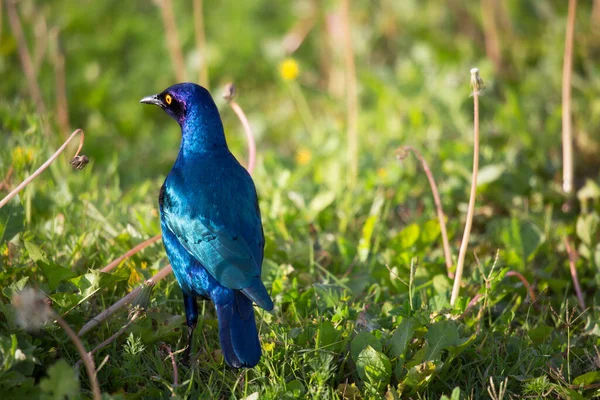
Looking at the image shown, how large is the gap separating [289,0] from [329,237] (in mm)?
3638

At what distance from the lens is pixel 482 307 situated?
288 cm

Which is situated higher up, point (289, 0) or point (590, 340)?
point (289, 0)

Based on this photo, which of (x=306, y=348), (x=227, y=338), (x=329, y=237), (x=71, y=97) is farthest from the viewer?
(x=71, y=97)

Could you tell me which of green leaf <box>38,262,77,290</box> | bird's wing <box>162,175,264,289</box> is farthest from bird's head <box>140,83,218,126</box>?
green leaf <box>38,262,77,290</box>

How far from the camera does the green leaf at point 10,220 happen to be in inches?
106

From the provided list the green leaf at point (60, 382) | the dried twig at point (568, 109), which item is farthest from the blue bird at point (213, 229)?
the dried twig at point (568, 109)

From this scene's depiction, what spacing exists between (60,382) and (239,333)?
0.58 meters

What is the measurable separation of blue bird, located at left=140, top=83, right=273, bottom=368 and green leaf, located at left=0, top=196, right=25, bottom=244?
20.7 inches

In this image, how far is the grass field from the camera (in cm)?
260

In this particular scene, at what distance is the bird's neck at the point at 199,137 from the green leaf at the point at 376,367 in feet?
3.28

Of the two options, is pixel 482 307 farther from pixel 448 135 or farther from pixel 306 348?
pixel 448 135

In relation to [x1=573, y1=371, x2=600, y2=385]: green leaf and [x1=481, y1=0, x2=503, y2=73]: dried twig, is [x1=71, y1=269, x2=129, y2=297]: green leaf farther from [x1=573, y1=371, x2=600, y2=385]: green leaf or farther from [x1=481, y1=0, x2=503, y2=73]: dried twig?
[x1=481, y1=0, x2=503, y2=73]: dried twig

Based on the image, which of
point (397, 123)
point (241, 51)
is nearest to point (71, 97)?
point (241, 51)

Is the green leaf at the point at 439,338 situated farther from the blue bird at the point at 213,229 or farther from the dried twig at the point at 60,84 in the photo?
the dried twig at the point at 60,84
